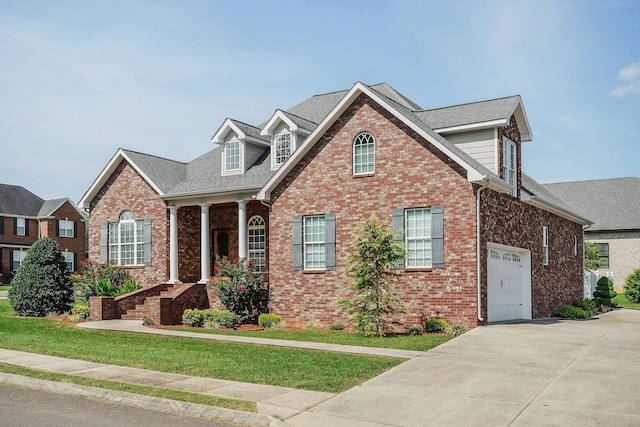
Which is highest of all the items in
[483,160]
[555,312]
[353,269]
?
[483,160]

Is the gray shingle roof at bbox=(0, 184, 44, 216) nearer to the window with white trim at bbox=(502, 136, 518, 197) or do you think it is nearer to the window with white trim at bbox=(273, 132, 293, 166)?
the window with white trim at bbox=(273, 132, 293, 166)

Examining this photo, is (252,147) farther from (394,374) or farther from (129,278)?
(394,374)

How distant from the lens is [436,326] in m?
18.3

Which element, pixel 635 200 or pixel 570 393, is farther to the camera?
pixel 635 200

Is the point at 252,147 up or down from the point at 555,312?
up

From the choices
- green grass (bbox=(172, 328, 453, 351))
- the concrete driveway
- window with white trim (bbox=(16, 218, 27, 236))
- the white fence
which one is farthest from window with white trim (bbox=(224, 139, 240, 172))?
window with white trim (bbox=(16, 218, 27, 236))

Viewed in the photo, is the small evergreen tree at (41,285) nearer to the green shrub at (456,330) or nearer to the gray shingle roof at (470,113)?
the gray shingle roof at (470,113)

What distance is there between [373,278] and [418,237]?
2313 mm

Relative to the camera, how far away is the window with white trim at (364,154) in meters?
20.4

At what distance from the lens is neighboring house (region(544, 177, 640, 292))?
43.4 m

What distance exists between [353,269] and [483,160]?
233 inches

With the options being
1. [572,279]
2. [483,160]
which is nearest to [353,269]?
[483,160]

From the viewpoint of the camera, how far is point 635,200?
147ft

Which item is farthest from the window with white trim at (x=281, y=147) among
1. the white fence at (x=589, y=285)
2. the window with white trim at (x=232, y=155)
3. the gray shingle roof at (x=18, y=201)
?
the gray shingle roof at (x=18, y=201)
